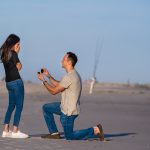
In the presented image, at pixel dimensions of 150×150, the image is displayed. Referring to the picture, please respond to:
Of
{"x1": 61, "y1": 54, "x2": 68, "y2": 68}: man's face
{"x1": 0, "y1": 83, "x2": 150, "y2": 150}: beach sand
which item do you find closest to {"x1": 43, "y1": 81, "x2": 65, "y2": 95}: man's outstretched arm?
{"x1": 61, "y1": 54, "x2": 68, "y2": 68}: man's face

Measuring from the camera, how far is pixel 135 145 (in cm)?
1070

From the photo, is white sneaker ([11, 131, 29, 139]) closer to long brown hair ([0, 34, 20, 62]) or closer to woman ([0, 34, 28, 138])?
woman ([0, 34, 28, 138])

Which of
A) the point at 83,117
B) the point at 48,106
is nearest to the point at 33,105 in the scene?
the point at 83,117

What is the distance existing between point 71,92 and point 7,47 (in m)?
1.21

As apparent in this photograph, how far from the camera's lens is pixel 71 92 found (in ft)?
37.0

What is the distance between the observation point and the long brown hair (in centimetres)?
1112

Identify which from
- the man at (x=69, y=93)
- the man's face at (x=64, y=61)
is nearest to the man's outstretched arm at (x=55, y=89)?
the man at (x=69, y=93)

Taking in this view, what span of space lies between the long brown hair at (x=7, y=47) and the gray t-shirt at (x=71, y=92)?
3.03ft

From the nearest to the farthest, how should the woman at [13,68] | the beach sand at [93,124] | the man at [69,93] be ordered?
the beach sand at [93,124]
the woman at [13,68]
the man at [69,93]

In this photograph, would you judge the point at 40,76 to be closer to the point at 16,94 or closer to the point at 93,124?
the point at 16,94

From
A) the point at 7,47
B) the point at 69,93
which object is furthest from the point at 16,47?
the point at 69,93

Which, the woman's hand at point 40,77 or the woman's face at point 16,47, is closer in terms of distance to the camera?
the woman's hand at point 40,77

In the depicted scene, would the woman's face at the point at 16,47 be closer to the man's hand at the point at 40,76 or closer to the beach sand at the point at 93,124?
the man's hand at the point at 40,76

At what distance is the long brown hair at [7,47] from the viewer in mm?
11117
